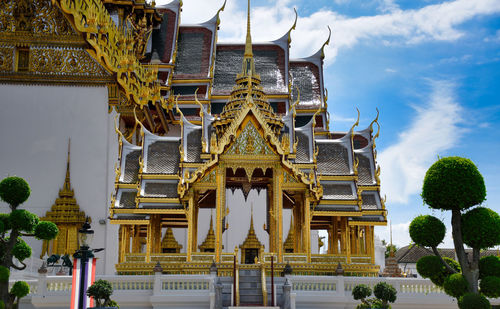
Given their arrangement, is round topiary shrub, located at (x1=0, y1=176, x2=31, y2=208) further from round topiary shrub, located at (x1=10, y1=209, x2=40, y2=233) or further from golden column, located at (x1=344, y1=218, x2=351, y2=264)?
golden column, located at (x1=344, y1=218, x2=351, y2=264)

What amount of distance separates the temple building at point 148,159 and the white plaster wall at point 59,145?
0.03 m

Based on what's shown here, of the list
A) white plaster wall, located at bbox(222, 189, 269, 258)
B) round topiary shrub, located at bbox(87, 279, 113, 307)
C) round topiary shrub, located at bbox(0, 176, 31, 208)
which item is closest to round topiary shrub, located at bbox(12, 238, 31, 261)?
round topiary shrub, located at bbox(0, 176, 31, 208)

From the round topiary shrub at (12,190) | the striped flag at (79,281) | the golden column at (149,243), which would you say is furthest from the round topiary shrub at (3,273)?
the golden column at (149,243)

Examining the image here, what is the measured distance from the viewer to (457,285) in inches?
375

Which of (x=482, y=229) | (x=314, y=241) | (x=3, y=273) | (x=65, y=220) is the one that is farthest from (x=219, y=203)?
(x=314, y=241)

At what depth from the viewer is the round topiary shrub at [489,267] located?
964 centimetres

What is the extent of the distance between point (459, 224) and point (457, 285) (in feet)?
3.23

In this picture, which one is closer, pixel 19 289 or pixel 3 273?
pixel 3 273

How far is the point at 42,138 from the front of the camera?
15.2 metres

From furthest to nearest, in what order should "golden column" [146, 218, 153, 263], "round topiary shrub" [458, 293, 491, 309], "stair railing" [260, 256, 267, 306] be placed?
1. "golden column" [146, 218, 153, 263]
2. "stair railing" [260, 256, 267, 306]
3. "round topiary shrub" [458, 293, 491, 309]

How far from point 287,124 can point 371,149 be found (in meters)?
2.32

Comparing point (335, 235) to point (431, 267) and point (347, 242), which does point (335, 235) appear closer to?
point (347, 242)

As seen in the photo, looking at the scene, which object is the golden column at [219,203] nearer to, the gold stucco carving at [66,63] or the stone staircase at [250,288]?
the stone staircase at [250,288]

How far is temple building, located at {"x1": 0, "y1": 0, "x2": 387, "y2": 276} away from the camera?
1296 centimetres
